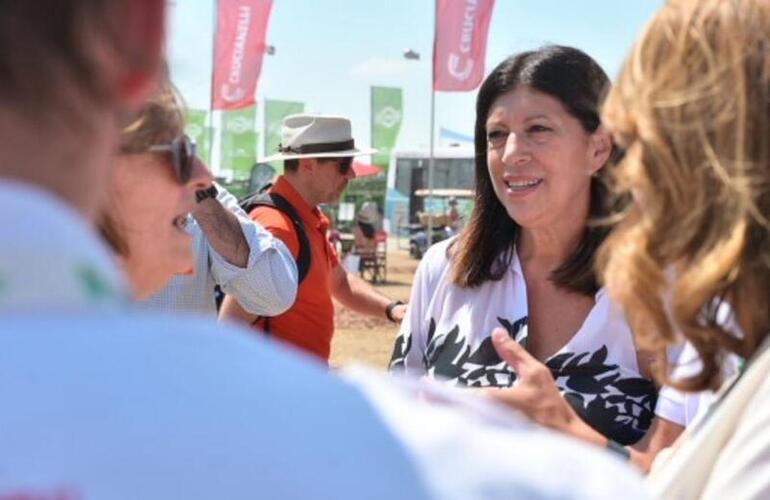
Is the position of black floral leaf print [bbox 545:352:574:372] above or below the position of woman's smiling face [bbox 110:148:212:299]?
below

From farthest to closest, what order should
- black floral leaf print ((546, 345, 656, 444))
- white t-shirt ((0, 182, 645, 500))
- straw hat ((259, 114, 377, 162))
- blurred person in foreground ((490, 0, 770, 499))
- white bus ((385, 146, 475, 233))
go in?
white bus ((385, 146, 475, 233)) → straw hat ((259, 114, 377, 162)) → black floral leaf print ((546, 345, 656, 444)) → blurred person in foreground ((490, 0, 770, 499)) → white t-shirt ((0, 182, 645, 500))

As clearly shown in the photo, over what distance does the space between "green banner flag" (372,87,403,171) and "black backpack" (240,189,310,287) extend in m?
22.2

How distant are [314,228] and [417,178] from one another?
2848cm

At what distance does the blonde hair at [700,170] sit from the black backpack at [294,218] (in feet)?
8.64

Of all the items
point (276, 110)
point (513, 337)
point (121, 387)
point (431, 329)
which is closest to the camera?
point (121, 387)

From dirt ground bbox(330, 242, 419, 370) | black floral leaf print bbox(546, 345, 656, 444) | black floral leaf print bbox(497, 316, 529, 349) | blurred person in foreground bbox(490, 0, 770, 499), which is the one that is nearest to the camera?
blurred person in foreground bbox(490, 0, 770, 499)

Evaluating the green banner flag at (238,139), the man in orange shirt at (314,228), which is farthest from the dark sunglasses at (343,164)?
the green banner flag at (238,139)

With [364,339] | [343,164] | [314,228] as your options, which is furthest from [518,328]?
[364,339]

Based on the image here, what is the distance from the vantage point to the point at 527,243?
251 cm

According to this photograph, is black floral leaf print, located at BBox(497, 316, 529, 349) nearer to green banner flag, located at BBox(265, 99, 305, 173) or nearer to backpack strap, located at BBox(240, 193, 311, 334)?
backpack strap, located at BBox(240, 193, 311, 334)

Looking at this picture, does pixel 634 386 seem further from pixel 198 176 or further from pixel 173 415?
pixel 173 415

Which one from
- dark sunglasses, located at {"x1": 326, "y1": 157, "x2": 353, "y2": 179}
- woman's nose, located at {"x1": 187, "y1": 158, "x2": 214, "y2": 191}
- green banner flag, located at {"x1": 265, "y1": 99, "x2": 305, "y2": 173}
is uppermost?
green banner flag, located at {"x1": 265, "y1": 99, "x2": 305, "y2": 173}

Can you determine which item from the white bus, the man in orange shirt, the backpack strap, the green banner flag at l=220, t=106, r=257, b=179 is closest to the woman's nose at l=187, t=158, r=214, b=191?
the man in orange shirt

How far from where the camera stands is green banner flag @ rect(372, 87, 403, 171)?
2606 cm
